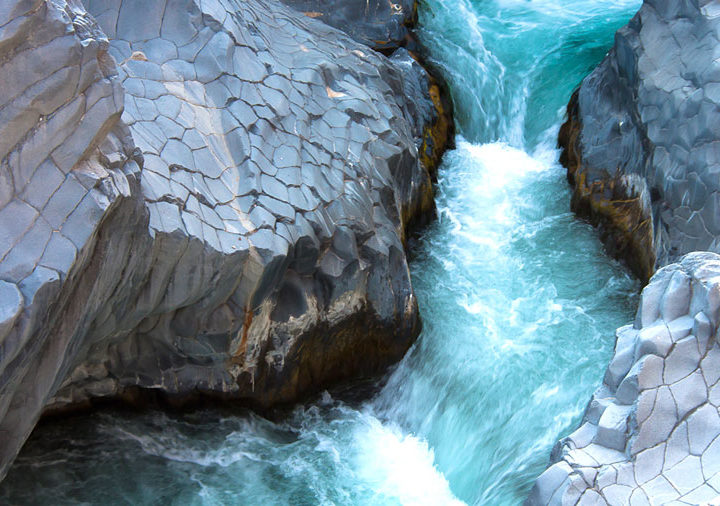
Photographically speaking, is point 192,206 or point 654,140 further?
point 654,140

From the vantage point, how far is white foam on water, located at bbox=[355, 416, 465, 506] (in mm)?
5691

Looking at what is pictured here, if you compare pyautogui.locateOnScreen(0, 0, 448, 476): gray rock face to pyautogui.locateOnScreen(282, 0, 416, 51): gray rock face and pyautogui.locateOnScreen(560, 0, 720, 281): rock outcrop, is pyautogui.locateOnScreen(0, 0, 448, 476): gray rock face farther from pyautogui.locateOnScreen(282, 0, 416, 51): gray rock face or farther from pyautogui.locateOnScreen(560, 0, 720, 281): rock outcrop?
pyautogui.locateOnScreen(560, 0, 720, 281): rock outcrop

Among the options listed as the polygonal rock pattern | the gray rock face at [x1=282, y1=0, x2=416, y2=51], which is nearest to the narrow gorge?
the polygonal rock pattern

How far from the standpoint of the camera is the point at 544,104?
9.35 metres

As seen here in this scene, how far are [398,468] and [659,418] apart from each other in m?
2.39

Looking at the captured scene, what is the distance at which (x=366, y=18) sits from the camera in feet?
30.8

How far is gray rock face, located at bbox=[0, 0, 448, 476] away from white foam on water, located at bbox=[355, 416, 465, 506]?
62cm

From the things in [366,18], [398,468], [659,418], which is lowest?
[398,468]

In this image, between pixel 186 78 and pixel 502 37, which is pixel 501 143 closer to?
pixel 502 37

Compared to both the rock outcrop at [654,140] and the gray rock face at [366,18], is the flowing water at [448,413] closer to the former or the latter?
the rock outcrop at [654,140]

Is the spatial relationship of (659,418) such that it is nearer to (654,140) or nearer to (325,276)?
(325,276)

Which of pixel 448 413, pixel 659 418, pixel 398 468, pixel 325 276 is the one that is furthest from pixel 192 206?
pixel 659 418

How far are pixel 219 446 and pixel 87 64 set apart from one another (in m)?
3.07

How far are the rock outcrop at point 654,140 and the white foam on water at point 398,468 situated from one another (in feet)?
8.54
